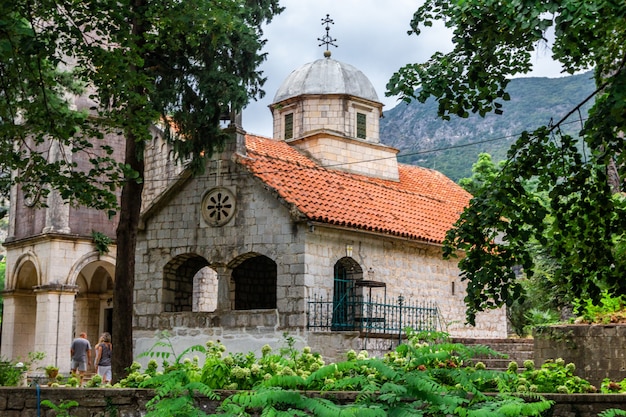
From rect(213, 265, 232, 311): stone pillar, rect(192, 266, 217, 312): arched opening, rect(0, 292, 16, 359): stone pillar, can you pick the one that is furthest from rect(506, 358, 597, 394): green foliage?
rect(0, 292, 16, 359): stone pillar

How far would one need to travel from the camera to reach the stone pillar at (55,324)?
23.6 m

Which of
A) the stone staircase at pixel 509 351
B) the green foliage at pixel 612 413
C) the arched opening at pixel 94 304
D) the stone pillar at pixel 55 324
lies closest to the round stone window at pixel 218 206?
the stone staircase at pixel 509 351

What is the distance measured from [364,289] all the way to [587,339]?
283 inches

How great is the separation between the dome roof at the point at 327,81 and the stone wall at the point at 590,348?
14011 millimetres

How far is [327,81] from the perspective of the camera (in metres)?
24.7

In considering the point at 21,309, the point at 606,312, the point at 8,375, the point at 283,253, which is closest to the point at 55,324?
the point at 21,309

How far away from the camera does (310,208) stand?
670 inches

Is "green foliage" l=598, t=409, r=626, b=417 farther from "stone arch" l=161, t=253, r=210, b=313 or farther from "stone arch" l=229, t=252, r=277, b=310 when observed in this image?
"stone arch" l=229, t=252, r=277, b=310

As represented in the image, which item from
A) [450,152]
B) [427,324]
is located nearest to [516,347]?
[427,324]

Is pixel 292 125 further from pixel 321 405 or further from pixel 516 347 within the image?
pixel 321 405

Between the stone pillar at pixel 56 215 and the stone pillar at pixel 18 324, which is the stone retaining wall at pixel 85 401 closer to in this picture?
the stone pillar at pixel 56 215

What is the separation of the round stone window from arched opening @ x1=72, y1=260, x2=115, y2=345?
1024cm

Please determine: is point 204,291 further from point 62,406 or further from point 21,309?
point 62,406

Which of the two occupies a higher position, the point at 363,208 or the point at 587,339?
the point at 363,208
